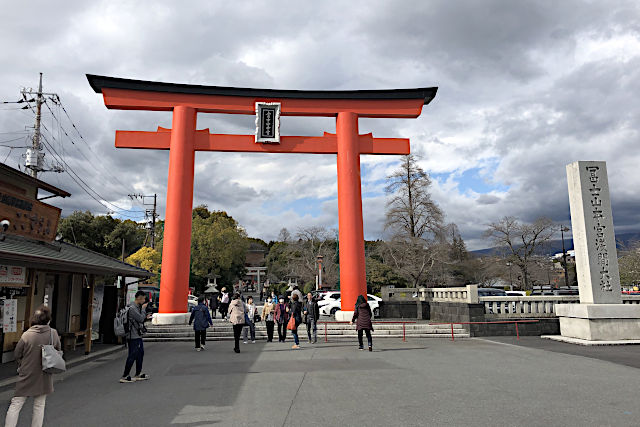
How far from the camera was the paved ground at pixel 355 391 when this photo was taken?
5242 millimetres

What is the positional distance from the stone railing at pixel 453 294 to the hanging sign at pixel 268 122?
32.5 ft

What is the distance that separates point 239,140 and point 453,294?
11570 mm

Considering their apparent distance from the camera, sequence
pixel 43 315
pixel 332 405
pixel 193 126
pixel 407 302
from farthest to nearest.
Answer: pixel 407 302, pixel 193 126, pixel 332 405, pixel 43 315

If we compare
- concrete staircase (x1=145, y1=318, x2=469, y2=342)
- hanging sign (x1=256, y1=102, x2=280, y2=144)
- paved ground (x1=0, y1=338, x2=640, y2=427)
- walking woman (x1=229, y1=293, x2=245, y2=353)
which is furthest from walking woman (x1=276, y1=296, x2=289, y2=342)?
hanging sign (x1=256, y1=102, x2=280, y2=144)

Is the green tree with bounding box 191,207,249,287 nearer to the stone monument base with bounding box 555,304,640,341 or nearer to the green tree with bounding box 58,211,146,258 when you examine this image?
the green tree with bounding box 58,211,146,258

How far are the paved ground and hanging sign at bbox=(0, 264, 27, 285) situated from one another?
2360mm

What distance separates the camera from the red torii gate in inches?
618

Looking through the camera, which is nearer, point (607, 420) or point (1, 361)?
point (607, 420)

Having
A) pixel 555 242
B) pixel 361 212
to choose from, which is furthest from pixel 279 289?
pixel 361 212

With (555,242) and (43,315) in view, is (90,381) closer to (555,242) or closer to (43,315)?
(43,315)

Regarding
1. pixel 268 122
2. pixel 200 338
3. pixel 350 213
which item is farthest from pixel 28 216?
pixel 350 213

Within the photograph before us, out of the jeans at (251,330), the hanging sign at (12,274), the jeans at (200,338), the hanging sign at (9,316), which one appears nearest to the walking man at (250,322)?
the jeans at (251,330)

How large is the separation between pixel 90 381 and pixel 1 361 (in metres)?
3.65

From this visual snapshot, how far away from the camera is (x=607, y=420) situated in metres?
5.02
